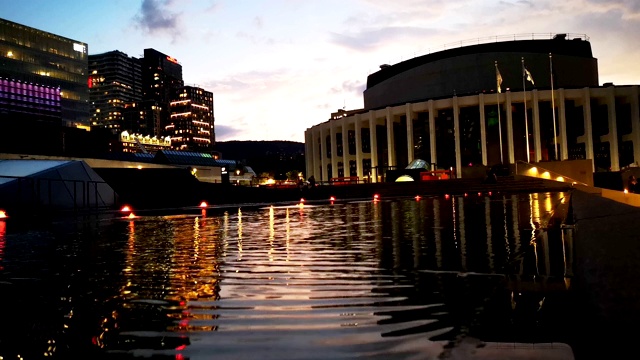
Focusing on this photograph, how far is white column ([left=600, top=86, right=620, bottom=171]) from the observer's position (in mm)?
65562

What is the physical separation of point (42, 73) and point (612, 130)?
4327 inches

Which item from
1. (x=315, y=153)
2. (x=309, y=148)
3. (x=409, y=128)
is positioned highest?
(x=409, y=128)

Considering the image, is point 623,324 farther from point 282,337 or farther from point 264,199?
point 264,199

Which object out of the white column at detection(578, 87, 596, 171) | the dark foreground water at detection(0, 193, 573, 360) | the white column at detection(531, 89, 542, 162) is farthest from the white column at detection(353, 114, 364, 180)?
the dark foreground water at detection(0, 193, 573, 360)

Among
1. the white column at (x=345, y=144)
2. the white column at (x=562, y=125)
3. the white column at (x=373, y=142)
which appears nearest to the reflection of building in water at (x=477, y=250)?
the white column at (x=562, y=125)

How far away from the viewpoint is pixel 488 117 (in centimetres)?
7444

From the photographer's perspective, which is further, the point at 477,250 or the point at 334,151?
the point at 334,151

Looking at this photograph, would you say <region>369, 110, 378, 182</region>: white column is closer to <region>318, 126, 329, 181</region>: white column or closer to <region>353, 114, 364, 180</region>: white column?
<region>353, 114, 364, 180</region>: white column

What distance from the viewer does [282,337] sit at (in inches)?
114

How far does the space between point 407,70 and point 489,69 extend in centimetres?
1443

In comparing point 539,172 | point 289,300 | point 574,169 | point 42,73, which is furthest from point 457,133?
point 42,73

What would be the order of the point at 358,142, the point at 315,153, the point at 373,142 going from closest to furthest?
the point at 373,142 → the point at 358,142 → the point at 315,153

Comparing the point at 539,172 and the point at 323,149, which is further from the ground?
the point at 323,149

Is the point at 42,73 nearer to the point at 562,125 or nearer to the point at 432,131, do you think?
the point at 432,131
